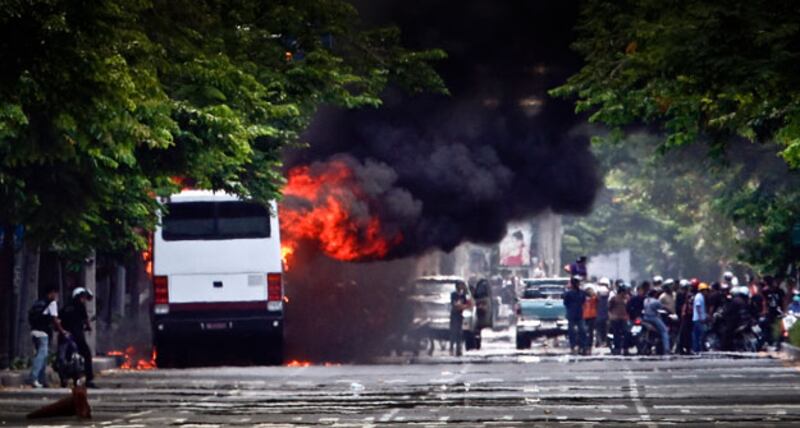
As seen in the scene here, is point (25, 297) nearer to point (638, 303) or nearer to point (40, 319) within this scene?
point (40, 319)

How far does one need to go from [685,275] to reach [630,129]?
59.0 metres

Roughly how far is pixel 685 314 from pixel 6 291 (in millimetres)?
14884

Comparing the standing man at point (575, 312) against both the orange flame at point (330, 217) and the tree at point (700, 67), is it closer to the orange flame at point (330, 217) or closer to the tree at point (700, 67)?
the orange flame at point (330, 217)

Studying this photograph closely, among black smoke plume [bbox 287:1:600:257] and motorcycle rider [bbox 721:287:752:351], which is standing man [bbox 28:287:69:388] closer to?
black smoke plume [bbox 287:1:600:257]

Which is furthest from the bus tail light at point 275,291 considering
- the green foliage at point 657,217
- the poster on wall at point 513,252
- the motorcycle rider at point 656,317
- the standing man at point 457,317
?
the poster on wall at point 513,252

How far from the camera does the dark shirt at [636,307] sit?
41875 millimetres

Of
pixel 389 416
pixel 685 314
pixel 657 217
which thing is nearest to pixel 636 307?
pixel 685 314

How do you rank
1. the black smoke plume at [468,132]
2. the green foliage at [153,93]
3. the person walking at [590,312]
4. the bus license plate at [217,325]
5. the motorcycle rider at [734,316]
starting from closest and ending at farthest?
the green foliage at [153,93] < the bus license plate at [217,325] < the motorcycle rider at [734,316] < the black smoke plume at [468,132] < the person walking at [590,312]

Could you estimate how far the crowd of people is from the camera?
133 feet

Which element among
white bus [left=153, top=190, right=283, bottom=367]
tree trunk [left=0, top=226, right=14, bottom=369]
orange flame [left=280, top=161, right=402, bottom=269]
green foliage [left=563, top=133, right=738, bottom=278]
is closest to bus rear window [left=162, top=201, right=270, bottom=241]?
white bus [left=153, top=190, right=283, bottom=367]

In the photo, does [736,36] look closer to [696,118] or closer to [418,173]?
[696,118]

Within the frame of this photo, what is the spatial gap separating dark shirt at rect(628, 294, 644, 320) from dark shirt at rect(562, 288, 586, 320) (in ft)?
4.32

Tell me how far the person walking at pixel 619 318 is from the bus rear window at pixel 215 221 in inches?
353

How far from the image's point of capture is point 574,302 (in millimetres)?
41000
